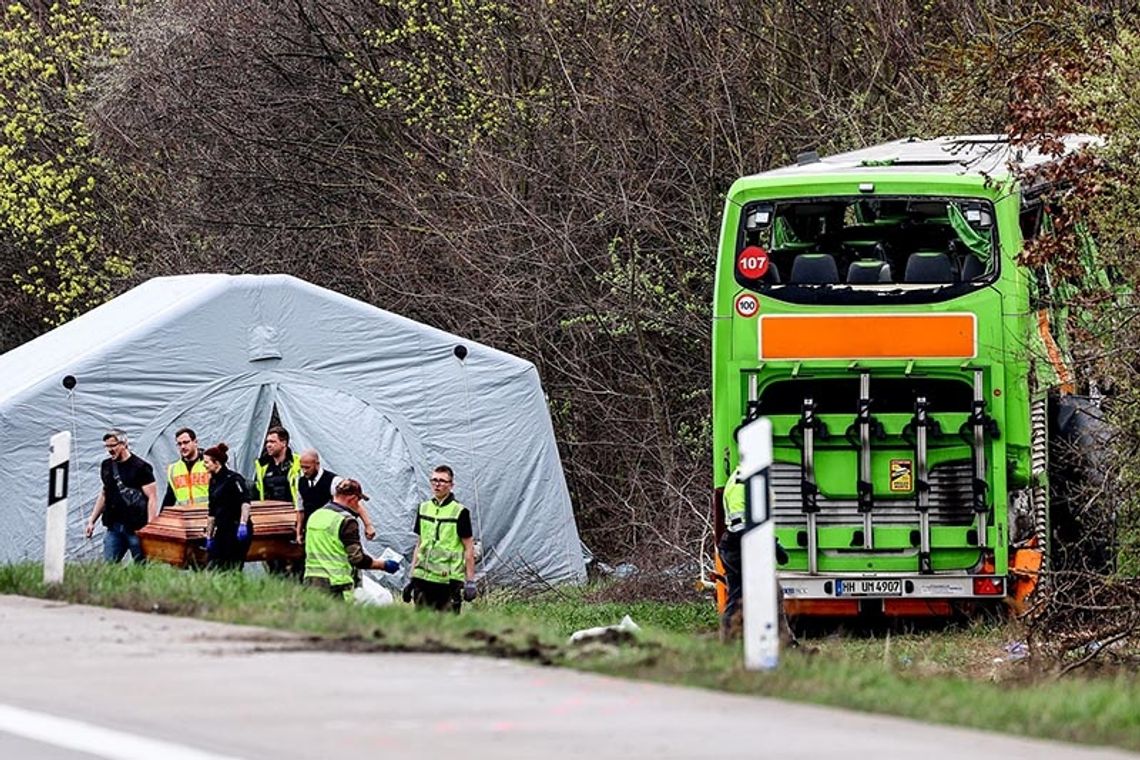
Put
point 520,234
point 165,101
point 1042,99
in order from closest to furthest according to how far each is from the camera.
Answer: point 1042,99, point 520,234, point 165,101

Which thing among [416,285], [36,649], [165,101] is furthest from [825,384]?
[165,101]

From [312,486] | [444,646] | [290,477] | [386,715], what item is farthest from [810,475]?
[386,715]

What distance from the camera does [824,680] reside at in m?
8.69

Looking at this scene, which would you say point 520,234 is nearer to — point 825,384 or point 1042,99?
point 825,384

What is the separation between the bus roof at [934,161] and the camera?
59.2 feet

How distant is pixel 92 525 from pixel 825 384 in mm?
6771

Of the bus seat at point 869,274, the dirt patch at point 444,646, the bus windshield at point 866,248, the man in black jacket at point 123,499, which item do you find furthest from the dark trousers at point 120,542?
the dirt patch at point 444,646

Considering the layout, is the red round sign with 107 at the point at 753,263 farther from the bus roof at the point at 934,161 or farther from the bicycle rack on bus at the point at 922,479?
the bicycle rack on bus at the point at 922,479

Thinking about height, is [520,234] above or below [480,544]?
above

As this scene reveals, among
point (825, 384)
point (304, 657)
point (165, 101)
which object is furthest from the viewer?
point (165, 101)

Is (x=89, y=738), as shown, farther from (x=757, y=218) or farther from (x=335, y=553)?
(x=757, y=218)

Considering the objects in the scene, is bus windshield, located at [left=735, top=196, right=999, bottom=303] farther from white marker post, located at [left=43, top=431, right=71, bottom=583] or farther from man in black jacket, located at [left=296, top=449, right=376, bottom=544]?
white marker post, located at [left=43, top=431, right=71, bottom=583]

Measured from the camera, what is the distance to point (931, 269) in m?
17.9

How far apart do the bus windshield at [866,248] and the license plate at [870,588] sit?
2.27m
